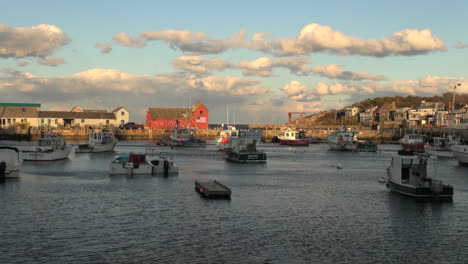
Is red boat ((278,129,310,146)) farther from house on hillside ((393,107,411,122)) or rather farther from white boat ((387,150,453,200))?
white boat ((387,150,453,200))

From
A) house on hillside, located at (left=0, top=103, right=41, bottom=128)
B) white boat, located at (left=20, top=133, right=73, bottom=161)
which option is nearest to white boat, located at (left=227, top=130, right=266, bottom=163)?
white boat, located at (left=20, top=133, right=73, bottom=161)

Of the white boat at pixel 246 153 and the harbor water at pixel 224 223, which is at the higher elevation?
the white boat at pixel 246 153

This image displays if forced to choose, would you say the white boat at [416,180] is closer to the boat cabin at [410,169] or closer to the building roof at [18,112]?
the boat cabin at [410,169]

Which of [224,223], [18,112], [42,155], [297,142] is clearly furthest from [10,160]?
[18,112]

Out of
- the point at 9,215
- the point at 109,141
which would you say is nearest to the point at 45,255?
the point at 9,215

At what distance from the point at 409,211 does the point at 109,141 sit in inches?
2762

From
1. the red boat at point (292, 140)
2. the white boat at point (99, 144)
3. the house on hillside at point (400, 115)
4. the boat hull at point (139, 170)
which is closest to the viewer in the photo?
the boat hull at point (139, 170)

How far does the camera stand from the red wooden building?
534 feet

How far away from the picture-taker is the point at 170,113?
165 m

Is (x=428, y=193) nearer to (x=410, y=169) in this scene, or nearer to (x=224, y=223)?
(x=410, y=169)

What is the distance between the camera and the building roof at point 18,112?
155625mm

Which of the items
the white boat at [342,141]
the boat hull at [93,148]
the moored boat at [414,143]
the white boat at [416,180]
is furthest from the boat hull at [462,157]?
the boat hull at [93,148]

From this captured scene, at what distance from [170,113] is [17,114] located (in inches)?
1768

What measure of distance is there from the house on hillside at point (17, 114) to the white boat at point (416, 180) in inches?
5241
